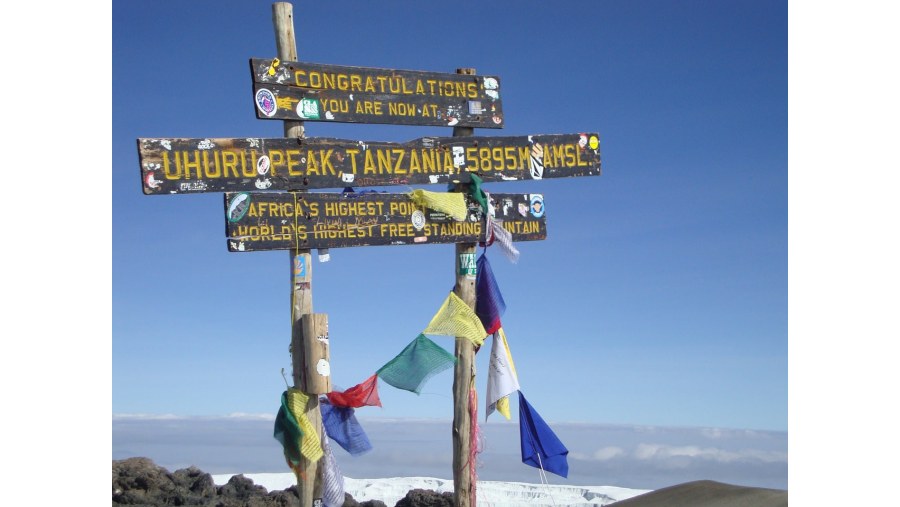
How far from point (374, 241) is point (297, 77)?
124 cm

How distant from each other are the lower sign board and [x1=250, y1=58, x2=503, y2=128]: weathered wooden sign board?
1.86 feet

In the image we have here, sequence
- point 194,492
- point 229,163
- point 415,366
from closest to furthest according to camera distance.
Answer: point 229,163 → point 415,366 → point 194,492

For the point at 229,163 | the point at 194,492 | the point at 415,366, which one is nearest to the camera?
the point at 229,163

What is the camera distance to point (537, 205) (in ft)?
25.3

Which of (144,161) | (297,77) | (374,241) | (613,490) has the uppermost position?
(297,77)

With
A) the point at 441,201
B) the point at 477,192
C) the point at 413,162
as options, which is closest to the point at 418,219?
the point at 441,201

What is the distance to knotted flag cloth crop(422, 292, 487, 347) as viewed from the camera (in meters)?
7.31

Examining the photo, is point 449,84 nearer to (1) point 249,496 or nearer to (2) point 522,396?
(2) point 522,396

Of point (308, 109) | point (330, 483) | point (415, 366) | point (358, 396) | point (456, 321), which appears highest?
point (308, 109)

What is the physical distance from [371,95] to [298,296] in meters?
1.52

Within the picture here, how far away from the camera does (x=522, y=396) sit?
7.60 meters

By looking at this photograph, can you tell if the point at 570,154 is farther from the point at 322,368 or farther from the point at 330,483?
the point at 330,483

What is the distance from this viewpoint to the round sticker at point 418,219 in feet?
23.3
